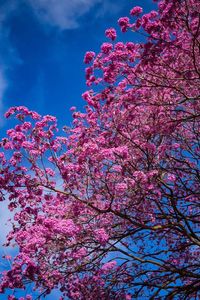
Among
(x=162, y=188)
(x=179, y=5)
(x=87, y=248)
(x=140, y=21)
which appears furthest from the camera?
(x=162, y=188)

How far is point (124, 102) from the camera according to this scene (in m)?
11.2

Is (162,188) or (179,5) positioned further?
(162,188)

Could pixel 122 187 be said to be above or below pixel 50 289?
above

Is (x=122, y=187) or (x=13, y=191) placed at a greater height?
(x=13, y=191)

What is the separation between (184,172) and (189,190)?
0.68 m

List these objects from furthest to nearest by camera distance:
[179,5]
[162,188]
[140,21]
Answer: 1. [162,188]
2. [140,21]
3. [179,5]

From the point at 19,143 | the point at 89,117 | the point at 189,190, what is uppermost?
the point at 89,117

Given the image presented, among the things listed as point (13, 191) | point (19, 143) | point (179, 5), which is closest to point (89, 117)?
point (19, 143)

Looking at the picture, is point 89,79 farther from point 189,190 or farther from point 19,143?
point 189,190

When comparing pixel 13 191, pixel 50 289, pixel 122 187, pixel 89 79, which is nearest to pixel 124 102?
pixel 89 79

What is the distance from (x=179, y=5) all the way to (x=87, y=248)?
662 cm

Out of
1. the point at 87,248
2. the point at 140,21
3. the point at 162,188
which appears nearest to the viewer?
the point at 140,21

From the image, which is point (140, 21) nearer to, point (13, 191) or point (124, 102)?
point (124, 102)

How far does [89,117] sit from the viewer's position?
12.3 meters
